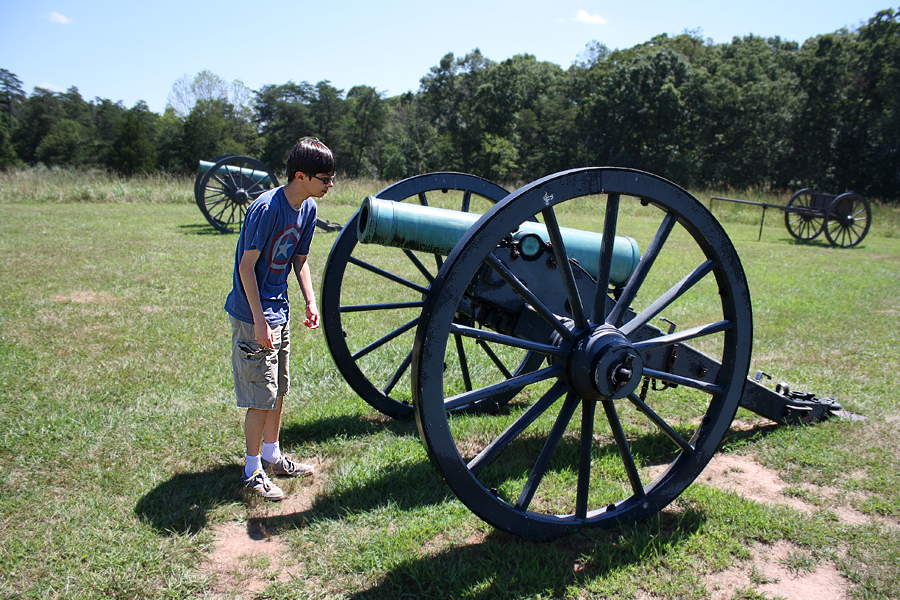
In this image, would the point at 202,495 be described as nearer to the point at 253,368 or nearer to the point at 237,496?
the point at 237,496

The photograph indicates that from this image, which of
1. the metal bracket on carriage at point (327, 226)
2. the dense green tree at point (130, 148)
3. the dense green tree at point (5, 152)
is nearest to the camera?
the metal bracket on carriage at point (327, 226)

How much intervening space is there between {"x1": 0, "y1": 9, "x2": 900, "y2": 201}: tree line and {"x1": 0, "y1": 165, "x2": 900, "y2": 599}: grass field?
3391 centimetres

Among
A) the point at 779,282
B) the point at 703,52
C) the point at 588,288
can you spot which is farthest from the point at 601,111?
the point at 588,288

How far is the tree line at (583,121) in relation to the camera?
105 feet

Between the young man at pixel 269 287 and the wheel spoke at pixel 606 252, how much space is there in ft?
3.68

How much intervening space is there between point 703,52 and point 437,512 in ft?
180

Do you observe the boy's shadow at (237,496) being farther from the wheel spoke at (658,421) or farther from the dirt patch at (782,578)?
the dirt patch at (782,578)

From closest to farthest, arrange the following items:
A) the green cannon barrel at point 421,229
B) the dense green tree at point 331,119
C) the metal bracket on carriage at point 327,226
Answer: the green cannon barrel at point 421,229
the metal bracket on carriage at point 327,226
the dense green tree at point 331,119

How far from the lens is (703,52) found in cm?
4847

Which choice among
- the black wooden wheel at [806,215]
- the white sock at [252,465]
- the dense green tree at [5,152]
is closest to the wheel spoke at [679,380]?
the white sock at [252,465]

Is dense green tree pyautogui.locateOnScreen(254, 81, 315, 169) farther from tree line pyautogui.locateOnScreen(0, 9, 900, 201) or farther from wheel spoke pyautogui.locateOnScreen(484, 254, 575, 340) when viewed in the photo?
wheel spoke pyautogui.locateOnScreen(484, 254, 575, 340)

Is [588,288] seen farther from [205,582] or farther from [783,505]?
[205,582]

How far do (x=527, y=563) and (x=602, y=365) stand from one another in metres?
0.82

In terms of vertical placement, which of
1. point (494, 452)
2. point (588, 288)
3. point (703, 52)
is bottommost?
point (494, 452)
